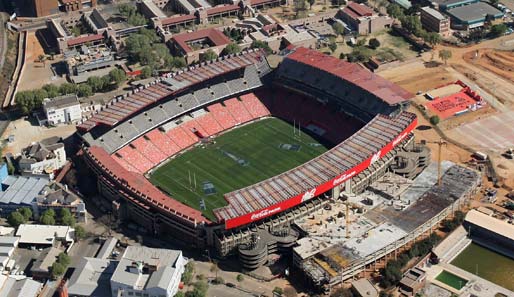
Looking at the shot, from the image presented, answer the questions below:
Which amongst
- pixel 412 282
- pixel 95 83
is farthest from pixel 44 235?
pixel 412 282

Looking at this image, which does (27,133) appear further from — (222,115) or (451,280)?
(451,280)

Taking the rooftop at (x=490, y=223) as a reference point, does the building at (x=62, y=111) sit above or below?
above

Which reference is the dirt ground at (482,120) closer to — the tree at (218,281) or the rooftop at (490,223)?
the rooftop at (490,223)

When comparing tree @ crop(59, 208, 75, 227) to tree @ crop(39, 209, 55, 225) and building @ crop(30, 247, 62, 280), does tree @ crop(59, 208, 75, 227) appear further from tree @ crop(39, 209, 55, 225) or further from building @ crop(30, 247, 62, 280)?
building @ crop(30, 247, 62, 280)

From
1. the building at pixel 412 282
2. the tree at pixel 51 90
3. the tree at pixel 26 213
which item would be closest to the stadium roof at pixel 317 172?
the building at pixel 412 282

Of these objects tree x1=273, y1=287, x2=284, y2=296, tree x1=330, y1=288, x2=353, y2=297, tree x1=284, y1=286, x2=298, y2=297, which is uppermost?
tree x1=273, y1=287, x2=284, y2=296

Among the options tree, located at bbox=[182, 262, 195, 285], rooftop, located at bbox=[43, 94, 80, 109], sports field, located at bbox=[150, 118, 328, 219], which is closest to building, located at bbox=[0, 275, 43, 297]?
tree, located at bbox=[182, 262, 195, 285]

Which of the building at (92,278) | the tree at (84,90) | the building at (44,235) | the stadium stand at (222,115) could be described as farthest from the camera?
the tree at (84,90)

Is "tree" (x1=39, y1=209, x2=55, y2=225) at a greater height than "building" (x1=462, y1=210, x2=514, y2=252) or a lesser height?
greater
